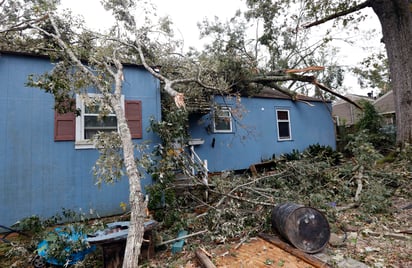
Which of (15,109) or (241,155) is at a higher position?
(15,109)

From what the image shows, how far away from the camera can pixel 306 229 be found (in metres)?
3.27

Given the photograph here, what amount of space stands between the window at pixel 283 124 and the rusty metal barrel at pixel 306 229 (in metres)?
7.08

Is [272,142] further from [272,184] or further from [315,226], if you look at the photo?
[315,226]

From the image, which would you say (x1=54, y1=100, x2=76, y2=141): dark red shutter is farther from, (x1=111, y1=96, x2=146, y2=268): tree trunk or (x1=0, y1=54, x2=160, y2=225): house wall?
(x1=111, y1=96, x2=146, y2=268): tree trunk

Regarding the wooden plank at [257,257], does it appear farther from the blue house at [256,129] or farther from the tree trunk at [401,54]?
the tree trunk at [401,54]

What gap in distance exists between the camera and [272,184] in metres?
5.90

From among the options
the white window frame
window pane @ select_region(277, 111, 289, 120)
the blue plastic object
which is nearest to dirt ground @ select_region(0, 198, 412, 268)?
the blue plastic object

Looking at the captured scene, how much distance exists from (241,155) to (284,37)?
9.22 m

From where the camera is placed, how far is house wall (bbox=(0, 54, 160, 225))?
466 cm

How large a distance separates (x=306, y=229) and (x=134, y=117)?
4.70 metres

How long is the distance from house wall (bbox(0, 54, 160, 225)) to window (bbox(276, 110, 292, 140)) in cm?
762

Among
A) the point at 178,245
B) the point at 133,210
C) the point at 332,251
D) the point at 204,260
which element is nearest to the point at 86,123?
the point at 133,210

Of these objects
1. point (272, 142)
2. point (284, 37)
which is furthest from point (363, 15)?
point (272, 142)

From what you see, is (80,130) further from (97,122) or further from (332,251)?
(332,251)
